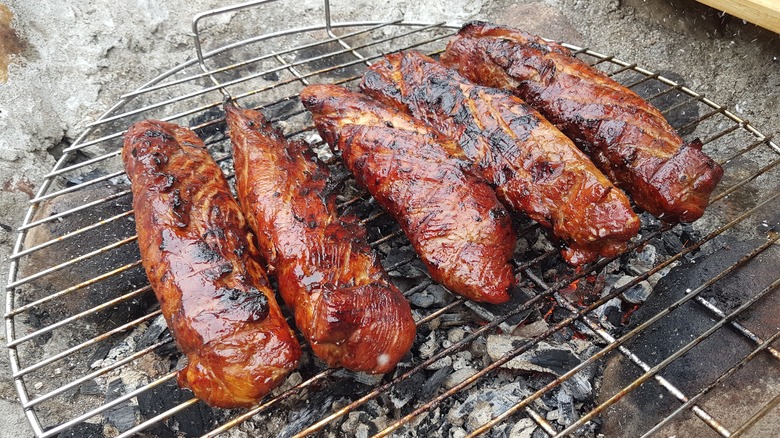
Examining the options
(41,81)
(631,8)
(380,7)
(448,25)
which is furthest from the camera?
(380,7)

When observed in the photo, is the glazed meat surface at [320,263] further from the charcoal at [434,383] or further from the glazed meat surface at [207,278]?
the charcoal at [434,383]

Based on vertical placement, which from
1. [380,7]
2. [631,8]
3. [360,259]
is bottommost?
[360,259]

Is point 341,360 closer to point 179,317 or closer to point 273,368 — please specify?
point 273,368

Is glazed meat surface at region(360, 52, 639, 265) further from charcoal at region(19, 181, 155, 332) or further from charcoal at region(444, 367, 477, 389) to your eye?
charcoal at region(19, 181, 155, 332)

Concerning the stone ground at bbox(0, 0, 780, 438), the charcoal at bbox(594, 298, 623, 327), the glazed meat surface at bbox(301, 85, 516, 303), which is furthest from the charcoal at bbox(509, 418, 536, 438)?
the stone ground at bbox(0, 0, 780, 438)

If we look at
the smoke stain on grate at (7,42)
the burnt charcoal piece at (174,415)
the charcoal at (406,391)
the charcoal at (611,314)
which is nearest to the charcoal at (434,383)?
the charcoal at (406,391)

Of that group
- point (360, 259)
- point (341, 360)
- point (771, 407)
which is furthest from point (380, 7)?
point (771, 407)
